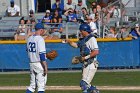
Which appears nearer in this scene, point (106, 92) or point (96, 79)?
point (106, 92)

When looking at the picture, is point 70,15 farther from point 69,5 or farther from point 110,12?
point 110,12

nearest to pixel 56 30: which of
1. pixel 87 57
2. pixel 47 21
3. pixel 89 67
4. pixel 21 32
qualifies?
pixel 47 21

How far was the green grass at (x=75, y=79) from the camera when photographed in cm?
1923

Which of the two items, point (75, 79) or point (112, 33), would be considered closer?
point (75, 79)

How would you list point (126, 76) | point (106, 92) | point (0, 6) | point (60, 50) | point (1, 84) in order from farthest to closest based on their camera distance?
1. point (0, 6)
2. point (60, 50)
3. point (126, 76)
4. point (1, 84)
5. point (106, 92)

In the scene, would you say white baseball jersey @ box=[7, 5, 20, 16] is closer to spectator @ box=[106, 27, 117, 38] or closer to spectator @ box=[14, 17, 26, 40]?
spectator @ box=[14, 17, 26, 40]

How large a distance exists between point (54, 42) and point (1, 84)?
557 cm

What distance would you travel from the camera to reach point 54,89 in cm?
1762

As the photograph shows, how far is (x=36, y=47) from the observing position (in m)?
14.0

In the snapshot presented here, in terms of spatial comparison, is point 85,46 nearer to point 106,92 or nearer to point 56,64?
point 106,92

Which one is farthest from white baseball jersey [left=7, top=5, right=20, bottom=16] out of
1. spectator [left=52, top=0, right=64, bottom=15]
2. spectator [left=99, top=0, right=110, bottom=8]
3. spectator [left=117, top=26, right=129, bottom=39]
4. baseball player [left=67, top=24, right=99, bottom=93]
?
baseball player [left=67, top=24, right=99, bottom=93]

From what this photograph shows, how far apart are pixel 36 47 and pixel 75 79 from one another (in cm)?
671

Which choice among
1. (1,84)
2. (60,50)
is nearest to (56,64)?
(60,50)

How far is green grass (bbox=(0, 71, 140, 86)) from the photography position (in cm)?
1923
